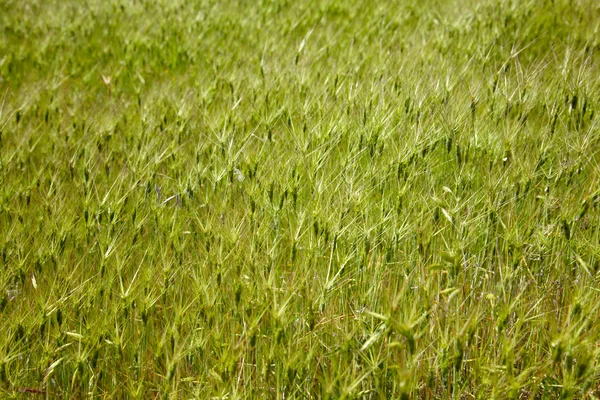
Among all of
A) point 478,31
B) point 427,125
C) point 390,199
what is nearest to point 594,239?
point 390,199

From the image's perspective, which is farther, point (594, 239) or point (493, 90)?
point (493, 90)

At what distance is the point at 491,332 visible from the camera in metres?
1.77

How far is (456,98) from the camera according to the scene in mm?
2578

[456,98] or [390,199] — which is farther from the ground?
[456,98]

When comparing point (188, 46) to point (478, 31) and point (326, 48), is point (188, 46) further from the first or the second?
point (478, 31)

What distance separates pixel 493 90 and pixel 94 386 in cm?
187

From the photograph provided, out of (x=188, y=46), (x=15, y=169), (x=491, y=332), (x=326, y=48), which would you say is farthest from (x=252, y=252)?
(x=188, y=46)

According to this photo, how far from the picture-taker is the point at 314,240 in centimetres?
189

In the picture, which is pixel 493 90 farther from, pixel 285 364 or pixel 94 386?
pixel 94 386

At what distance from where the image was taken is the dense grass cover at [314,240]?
164 cm

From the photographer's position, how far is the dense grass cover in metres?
1.64

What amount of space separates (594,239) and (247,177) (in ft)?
3.58

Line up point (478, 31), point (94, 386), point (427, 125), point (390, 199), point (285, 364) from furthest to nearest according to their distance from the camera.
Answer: point (478, 31)
point (427, 125)
point (390, 199)
point (94, 386)
point (285, 364)

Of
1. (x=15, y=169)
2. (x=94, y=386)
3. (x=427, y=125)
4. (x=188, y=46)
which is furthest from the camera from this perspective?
(x=188, y=46)
